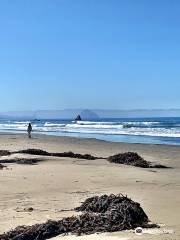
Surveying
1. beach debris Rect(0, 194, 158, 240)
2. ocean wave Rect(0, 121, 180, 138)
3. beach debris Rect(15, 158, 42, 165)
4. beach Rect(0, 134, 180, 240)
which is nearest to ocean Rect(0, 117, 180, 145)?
ocean wave Rect(0, 121, 180, 138)

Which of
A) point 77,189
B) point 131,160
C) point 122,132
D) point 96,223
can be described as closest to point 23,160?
point 131,160

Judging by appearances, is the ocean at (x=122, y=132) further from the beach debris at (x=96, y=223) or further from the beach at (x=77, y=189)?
the beach debris at (x=96, y=223)

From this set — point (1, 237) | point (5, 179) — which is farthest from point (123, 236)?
point (5, 179)

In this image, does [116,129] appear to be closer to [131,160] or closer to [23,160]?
[131,160]

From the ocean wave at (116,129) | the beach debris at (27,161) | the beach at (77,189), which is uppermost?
the ocean wave at (116,129)

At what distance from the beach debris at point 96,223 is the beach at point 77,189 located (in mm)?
234

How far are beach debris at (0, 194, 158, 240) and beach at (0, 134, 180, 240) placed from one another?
0.23 metres

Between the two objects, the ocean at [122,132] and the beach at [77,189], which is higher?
the ocean at [122,132]

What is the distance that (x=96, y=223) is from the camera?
7.38 metres

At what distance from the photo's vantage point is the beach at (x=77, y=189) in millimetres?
7859

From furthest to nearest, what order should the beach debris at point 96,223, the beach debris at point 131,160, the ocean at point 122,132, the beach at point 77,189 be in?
the ocean at point 122,132 → the beach debris at point 131,160 → the beach at point 77,189 → the beach debris at point 96,223

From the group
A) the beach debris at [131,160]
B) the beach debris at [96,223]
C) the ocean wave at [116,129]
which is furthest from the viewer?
the ocean wave at [116,129]

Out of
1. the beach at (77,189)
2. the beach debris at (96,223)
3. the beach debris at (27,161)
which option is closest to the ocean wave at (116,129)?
the beach debris at (27,161)

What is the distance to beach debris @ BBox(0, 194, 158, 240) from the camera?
22.6 ft
